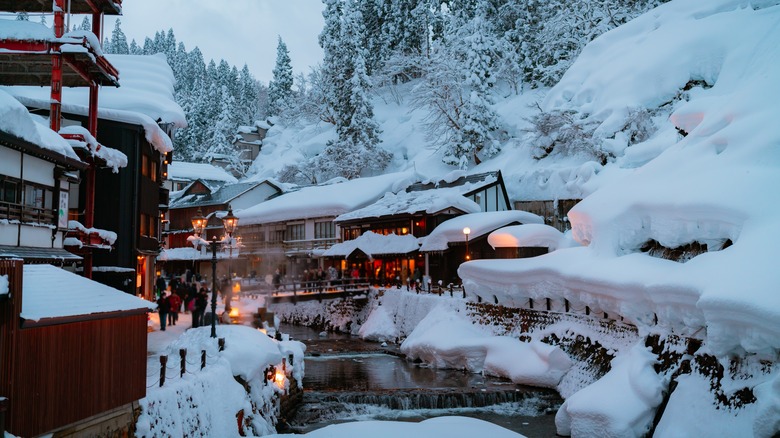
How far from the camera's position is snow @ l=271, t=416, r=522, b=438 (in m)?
14.9

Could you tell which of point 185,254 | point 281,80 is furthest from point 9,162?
point 281,80

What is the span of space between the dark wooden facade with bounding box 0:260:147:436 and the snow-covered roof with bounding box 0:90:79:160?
19.9 ft

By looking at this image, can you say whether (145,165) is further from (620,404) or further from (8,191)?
(620,404)

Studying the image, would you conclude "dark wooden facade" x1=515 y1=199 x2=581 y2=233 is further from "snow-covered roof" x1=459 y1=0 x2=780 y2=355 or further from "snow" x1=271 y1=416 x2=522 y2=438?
"snow" x1=271 y1=416 x2=522 y2=438

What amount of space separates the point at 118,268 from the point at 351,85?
46.5 meters

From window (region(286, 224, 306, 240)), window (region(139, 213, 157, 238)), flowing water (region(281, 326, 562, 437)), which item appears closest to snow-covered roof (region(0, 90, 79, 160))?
flowing water (region(281, 326, 562, 437))

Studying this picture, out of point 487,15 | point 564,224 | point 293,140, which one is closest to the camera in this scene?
point 564,224

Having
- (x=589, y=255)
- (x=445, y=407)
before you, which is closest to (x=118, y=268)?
(x=445, y=407)

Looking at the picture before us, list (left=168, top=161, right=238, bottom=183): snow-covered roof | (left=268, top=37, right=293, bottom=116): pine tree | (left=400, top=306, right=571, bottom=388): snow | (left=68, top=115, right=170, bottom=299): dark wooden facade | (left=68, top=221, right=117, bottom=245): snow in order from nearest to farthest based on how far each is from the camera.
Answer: (left=68, top=221, right=117, bottom=245): snow → (left=400, top=306, right=571, bottom=388): snow → (left=68, top=115, right=170, bottom=299): dark wooden facade → (left=168, top=161, right=238, bottom=183): snow-covered roof → (left=268, top=37, right=293, bottom=116): pine tree

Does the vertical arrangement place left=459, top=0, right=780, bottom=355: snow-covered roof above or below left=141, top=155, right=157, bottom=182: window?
below

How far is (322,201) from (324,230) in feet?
7.99

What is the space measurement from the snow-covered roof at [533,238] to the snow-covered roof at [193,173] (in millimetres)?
48516

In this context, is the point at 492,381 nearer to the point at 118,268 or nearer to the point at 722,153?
the point at 722,153

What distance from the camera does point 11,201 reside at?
53.2 feet
